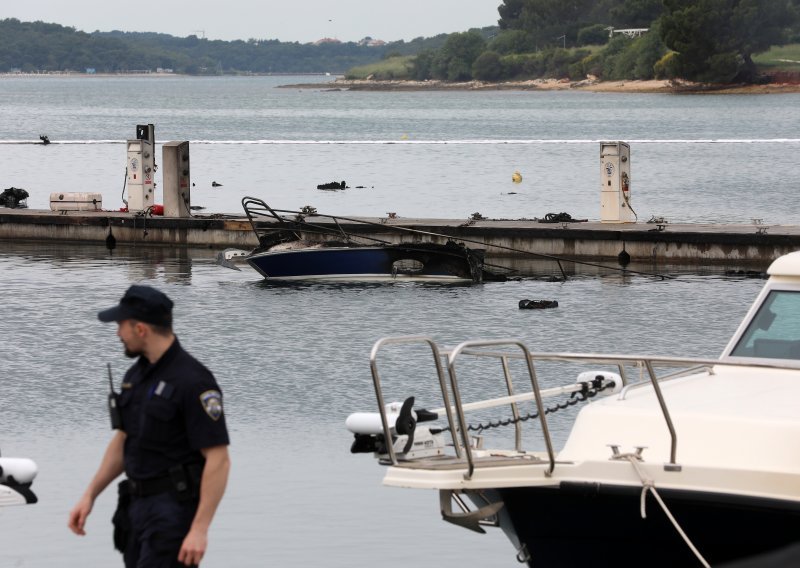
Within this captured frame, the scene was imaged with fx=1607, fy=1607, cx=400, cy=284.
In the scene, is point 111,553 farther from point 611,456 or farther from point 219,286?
point 219,286

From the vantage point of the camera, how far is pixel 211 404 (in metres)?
7.37

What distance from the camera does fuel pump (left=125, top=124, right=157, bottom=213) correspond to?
36938mm

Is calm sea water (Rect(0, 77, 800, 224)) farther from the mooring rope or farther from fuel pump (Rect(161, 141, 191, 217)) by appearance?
the mooring rope

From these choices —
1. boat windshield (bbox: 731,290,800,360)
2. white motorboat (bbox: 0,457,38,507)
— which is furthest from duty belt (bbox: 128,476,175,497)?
boat windshield (bbox: 731,290,800,360)

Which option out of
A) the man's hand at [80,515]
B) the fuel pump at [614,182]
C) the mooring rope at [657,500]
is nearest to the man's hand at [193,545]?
the man's hand at [80,515]

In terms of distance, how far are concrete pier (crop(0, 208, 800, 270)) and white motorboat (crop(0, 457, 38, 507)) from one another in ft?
76.4

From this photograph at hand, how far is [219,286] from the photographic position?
1298 inches

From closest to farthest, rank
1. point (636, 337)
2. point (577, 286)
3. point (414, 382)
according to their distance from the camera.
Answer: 1. point (414, 382)
2. point (636, 337)
3. point (577, 286)

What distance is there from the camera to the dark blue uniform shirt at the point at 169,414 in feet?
24.2

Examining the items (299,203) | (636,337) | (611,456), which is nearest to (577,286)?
(636,337)

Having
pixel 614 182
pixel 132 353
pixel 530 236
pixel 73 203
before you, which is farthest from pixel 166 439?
pixel 73 203

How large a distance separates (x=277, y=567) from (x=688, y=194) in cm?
5207

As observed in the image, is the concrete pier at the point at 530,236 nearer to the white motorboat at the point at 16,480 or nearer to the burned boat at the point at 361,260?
the burned boat at the point at 361,260

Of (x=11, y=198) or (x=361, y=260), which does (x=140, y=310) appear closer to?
(x=361, y=260)
